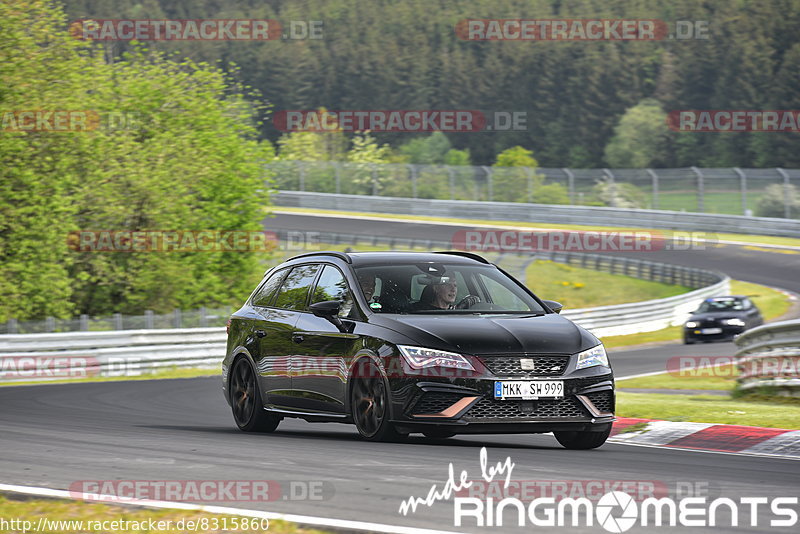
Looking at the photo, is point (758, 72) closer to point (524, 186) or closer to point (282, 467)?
point (524, 186)

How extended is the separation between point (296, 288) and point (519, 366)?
2.87m

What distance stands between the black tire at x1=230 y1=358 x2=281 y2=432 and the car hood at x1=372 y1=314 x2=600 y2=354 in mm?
2210

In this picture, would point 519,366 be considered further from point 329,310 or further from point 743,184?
point 743,184

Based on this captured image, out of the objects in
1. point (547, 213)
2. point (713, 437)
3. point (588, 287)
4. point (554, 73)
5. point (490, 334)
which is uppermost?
point (554, 73)

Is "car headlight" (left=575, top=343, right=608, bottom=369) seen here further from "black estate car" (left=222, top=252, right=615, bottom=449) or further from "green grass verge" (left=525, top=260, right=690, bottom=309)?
"green grass verge" (left=525, top=260, right=690, bottom=309)

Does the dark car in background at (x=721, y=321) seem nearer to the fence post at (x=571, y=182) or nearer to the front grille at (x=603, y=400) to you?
the front grille at (x=603, y=400)

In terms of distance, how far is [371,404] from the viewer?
9984 mm

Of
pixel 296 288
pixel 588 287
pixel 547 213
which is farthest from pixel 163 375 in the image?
pixel 547 213

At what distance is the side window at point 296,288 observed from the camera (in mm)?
11508

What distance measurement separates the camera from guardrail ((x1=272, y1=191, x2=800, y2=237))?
5212 cm

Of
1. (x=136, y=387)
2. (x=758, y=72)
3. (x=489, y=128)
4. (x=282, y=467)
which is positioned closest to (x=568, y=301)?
(x=136, y=387)

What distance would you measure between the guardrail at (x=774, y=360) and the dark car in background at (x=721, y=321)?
14.2 m

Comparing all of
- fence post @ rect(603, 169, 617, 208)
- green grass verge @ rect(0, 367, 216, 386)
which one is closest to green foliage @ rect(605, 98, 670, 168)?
fence post @ rect(603, 169, 617, 208)

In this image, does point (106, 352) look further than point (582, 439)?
Yes
